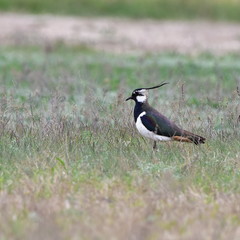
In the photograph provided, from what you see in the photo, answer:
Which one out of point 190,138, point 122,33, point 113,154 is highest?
point 190,138

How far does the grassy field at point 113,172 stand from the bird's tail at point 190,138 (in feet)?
0.28

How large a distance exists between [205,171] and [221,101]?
2309mm

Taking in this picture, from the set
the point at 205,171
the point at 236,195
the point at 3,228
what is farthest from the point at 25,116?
the point at 3,228

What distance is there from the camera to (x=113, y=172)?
8734 mm

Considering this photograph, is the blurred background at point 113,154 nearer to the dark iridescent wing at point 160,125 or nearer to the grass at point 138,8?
the dark iridescent wing at point 160,125

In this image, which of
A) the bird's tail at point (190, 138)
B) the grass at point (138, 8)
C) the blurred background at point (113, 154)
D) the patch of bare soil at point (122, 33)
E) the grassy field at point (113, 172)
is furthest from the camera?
the grass at point (138, 8)

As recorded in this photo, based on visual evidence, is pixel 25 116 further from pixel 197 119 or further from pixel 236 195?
pixel 236 195

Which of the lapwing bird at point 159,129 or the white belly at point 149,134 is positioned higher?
the lapwing bird at point 159,129

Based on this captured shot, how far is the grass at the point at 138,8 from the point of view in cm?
2744

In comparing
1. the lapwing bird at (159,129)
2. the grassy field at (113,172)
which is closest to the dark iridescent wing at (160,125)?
the lapwing bird at (159,129)

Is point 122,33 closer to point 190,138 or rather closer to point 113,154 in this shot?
point 190,138

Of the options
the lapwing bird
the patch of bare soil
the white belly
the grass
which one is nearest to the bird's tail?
the lapwing bird

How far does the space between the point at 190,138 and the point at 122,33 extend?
15.2m

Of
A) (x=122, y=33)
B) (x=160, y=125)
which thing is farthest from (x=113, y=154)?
(x=122, y=33)
